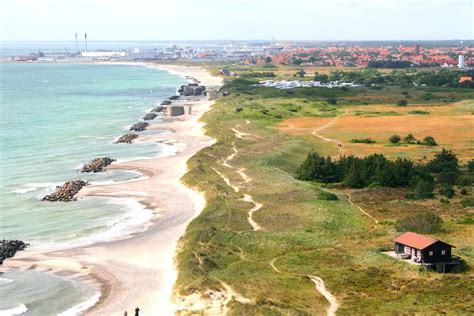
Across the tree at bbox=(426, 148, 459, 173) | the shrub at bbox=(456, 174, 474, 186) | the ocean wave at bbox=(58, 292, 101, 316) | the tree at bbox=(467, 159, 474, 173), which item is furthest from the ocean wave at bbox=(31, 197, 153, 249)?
the tree at bbox=(467, 159, 474, 173)

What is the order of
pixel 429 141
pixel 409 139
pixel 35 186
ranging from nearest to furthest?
pixel 35 186 → pixel 429 141 → pixel 409 139

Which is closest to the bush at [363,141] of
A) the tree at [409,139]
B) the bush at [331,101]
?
the tree at [409,139]

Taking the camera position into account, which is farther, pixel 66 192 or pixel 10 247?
pixel 66 192

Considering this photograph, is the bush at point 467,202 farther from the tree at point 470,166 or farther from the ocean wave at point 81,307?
the ocean wave at point 81,307

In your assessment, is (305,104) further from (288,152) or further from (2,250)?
(2,250)

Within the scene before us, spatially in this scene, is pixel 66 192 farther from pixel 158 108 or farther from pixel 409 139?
pixel 158 108

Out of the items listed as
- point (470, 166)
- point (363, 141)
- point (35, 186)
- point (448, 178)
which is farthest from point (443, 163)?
point (35, 186)
